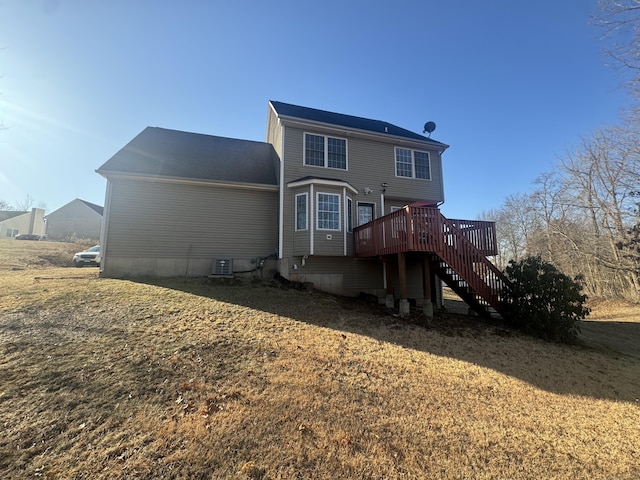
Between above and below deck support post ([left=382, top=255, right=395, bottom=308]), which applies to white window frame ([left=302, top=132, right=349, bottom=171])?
above

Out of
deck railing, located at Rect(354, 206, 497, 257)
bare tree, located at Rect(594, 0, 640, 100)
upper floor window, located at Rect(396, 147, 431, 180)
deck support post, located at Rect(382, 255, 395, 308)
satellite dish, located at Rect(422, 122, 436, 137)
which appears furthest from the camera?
satellite dish, located at Rect(422, 122, 436, 137)

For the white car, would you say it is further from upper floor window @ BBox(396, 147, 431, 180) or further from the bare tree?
the bare tree

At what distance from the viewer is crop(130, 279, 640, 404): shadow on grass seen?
225 inches

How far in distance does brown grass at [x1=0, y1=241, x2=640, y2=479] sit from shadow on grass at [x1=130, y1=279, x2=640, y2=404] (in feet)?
0.22

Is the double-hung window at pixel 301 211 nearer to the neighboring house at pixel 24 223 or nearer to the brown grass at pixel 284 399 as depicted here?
the brown grass at pixel 284 399

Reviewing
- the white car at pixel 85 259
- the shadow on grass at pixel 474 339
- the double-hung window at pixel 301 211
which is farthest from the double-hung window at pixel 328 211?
the white car at pixel 85 259

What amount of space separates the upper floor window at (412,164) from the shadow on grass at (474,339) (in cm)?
713

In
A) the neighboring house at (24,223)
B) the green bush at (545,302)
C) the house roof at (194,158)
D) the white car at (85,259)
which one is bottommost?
the green bush at (545,302)

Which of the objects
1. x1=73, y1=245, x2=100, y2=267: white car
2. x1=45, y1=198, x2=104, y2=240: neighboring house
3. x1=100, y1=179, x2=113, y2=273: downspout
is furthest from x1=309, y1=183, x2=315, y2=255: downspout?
x1=45, y1=198, x2=104, y2=240: neighboring house

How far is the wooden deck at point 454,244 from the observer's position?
28.4 feet

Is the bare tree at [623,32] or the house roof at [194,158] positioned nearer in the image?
the bare tree at [623,32]

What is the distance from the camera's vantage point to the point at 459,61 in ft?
40.3

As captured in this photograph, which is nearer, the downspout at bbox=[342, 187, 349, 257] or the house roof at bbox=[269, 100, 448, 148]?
the downspout at bbox=[342, 187, 349, 257]

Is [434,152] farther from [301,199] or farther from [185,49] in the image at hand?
[185,49]
